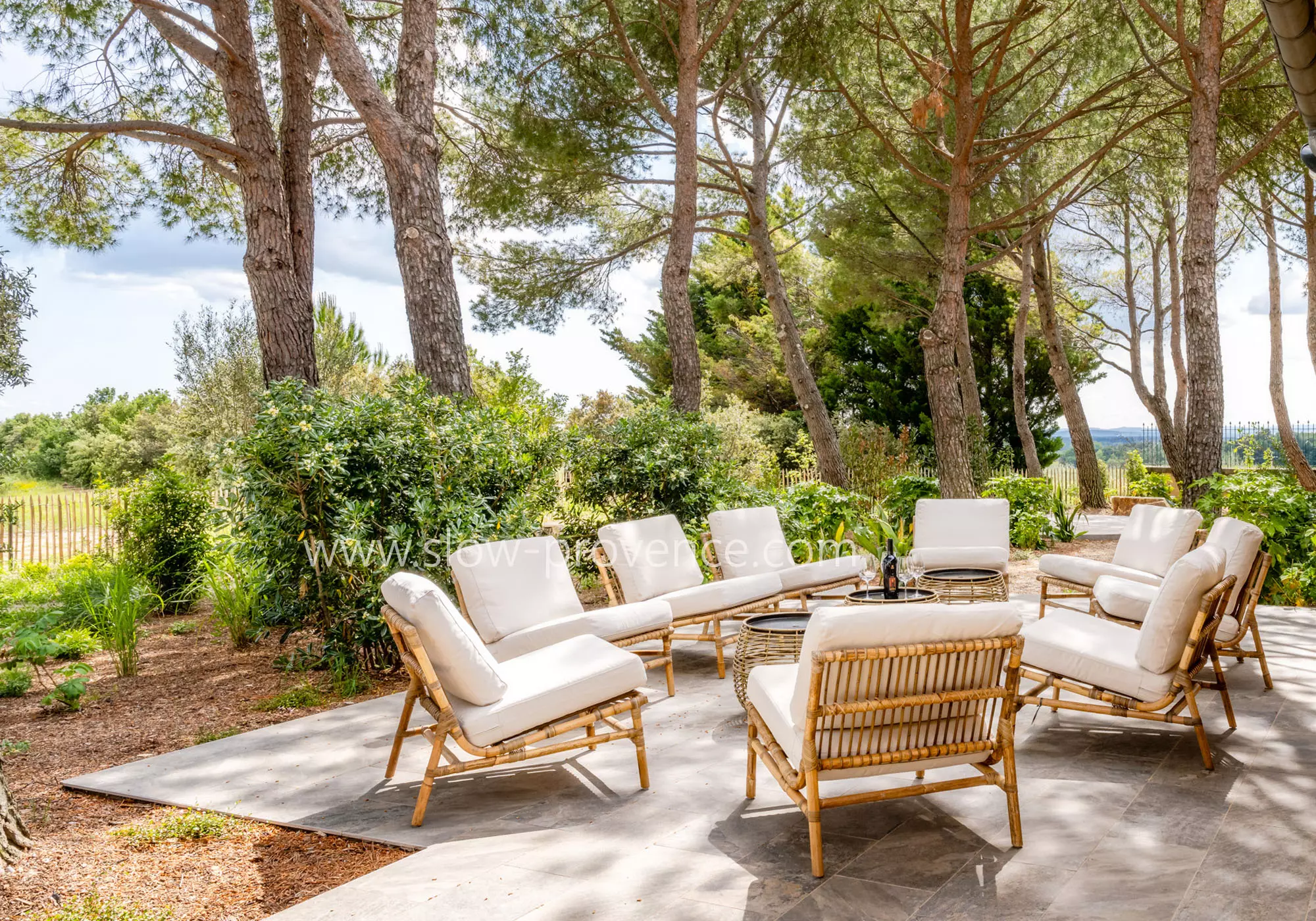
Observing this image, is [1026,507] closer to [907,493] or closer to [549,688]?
[907,493]

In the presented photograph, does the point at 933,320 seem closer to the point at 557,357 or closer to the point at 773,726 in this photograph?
the point at 557,357

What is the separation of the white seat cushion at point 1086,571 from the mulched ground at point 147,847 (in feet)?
14.0

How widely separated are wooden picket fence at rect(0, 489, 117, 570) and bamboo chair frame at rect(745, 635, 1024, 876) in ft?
34.6

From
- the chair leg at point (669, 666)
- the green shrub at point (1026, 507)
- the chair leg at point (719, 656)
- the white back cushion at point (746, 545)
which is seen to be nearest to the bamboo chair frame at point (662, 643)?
the chair leg at point (669, 666)

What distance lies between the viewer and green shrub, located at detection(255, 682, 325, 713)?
4.86 m

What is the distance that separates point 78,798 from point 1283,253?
61.6ft

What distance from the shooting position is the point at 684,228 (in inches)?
358

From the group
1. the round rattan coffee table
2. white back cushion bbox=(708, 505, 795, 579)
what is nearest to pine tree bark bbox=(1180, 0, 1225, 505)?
the round rattan coffee table

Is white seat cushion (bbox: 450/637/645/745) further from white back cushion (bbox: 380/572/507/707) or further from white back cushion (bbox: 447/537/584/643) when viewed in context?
white back cushion (bbox: 447/537/584/643)

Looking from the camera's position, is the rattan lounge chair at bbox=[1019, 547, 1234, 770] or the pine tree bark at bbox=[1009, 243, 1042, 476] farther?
the pine tree bark at bbox=[1009, 243, 1042, 476]

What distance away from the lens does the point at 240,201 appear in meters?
10.4

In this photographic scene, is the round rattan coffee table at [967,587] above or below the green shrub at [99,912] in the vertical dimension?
above

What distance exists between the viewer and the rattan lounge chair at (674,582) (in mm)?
5188

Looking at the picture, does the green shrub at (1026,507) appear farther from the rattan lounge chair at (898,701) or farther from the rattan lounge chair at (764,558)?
the rattan lounge chair at (898,701)
